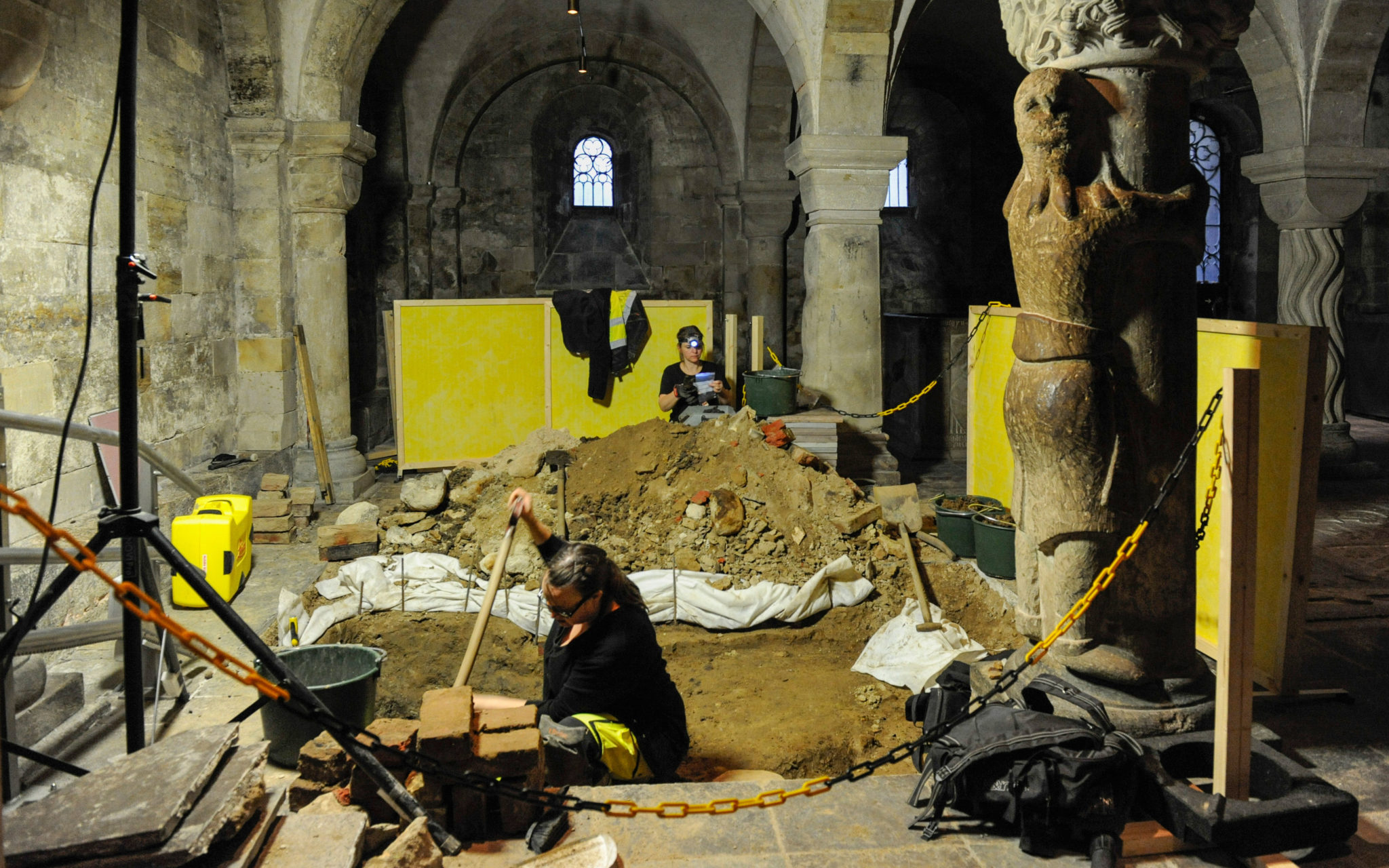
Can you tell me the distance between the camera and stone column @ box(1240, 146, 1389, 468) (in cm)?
884

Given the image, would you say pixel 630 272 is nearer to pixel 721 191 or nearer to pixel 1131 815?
pixel 721 191

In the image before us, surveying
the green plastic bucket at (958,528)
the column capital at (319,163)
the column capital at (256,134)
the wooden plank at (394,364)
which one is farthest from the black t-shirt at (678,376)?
the column capital at (256,134)

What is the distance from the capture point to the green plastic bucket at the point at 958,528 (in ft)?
21.5

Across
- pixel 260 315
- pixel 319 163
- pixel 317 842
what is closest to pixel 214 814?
pixel 317 842

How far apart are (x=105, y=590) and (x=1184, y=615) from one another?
5547mm

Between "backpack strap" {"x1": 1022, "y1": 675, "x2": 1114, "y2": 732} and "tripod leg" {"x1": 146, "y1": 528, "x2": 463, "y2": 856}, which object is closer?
"tripod leg" {"x1": 146, "y1": 528, "x2": 463, "y2": 856}

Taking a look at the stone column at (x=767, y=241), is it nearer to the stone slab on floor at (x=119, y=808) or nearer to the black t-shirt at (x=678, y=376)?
the black t-shirt at (x=678, y=376)

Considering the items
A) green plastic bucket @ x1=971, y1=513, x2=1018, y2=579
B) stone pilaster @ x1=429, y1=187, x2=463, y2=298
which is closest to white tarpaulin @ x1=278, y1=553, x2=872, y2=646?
green plastic bucket @ x1=971, y1=513, x2=1018, y2=579

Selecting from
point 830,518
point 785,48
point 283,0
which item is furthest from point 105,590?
point 785,48

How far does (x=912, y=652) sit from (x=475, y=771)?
3013 millimetres

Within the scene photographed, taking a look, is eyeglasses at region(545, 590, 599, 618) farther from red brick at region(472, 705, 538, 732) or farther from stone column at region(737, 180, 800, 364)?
stone column at region(737, 180, 800, 364)

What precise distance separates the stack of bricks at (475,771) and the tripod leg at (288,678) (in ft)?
0.22

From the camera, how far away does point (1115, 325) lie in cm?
328

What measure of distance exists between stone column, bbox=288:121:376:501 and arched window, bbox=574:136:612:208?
17.5 ft
